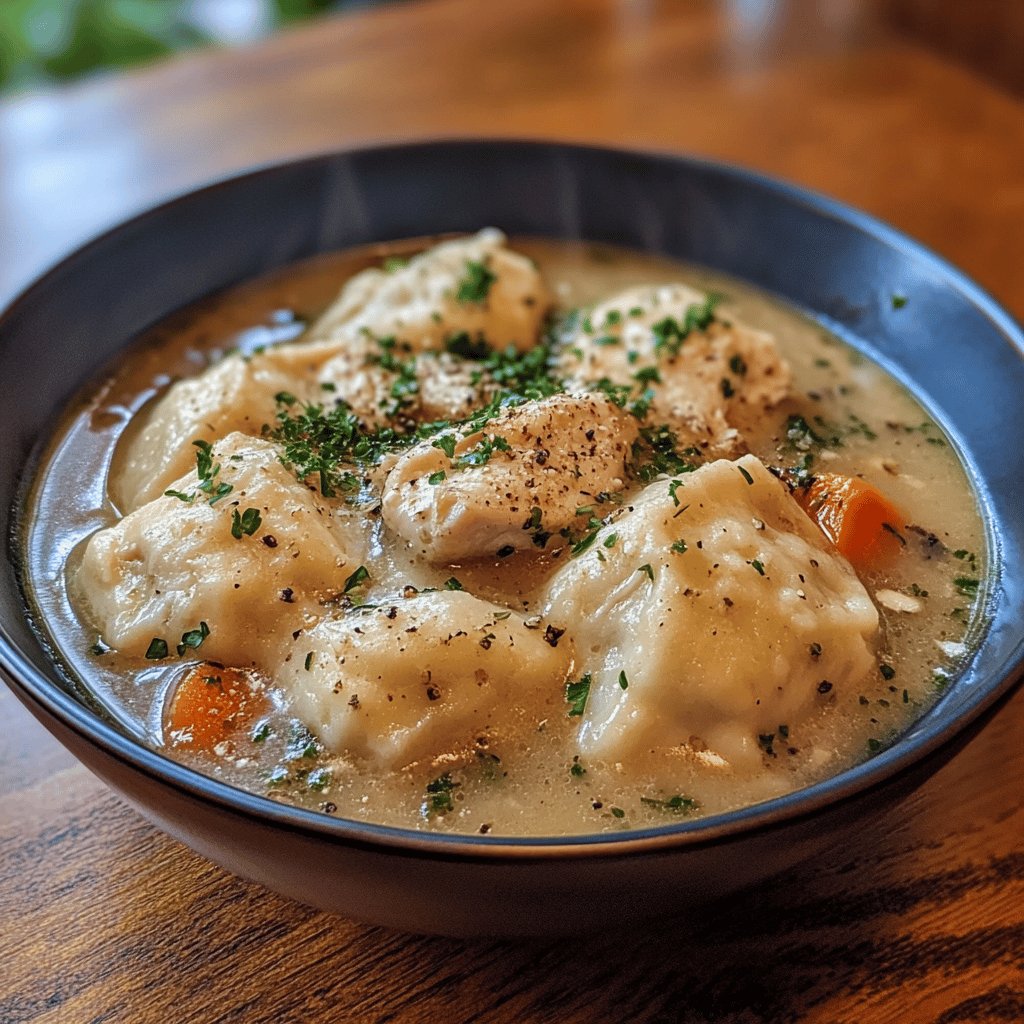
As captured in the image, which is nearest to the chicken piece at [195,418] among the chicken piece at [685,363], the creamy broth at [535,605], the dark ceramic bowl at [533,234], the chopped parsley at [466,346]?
the creamy broth at [535,605]

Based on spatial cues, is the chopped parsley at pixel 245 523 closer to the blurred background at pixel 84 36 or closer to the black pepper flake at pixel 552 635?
the black pepper flake at pixel 552 635

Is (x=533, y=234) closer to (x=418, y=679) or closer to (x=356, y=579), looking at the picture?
(x=356, y=579)

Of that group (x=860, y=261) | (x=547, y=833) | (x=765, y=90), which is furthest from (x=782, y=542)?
(x=765, y=90)

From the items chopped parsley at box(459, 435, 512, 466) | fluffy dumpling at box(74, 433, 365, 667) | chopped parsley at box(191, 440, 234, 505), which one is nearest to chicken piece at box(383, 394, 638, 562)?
chopped parsley at box(459, 435, 512, 466)

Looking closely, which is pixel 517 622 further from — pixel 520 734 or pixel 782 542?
pixel 782 542

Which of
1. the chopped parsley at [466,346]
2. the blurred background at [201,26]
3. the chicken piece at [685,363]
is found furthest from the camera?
the blurred background at [201,26]

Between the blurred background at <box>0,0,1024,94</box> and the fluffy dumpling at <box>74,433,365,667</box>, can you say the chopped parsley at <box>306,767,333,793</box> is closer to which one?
the fluffy dumpling at <box>74,433,365,667</box>
